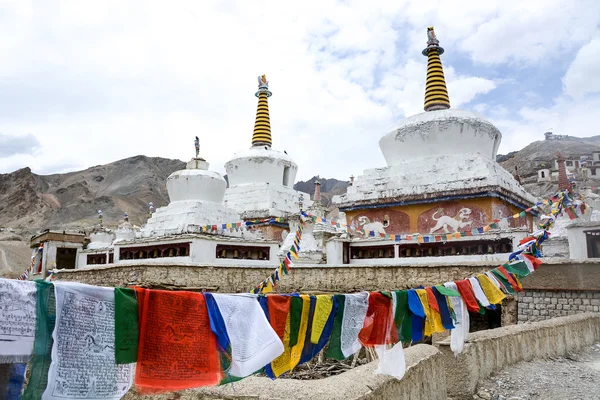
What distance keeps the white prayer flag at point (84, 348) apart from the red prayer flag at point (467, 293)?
12.4ft

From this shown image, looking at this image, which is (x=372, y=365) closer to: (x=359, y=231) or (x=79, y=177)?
(x=359, y=231)

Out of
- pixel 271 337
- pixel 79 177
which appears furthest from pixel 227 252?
pixel 79 177

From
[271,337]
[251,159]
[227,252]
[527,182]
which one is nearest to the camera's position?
[271,337]

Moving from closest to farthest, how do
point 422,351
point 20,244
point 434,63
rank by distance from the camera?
point 422,351 < point 434,63 < point 20,244

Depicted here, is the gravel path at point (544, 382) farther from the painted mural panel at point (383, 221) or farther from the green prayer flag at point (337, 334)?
the painted mural panel at point (383, 221)

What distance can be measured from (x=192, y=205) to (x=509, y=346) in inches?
447

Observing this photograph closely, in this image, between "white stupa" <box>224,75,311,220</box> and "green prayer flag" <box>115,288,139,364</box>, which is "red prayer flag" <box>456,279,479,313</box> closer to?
"green prayer flag" <box>115,288,139,364</box>

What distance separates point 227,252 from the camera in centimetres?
1424

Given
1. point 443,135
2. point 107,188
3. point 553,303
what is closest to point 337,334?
point 553,303

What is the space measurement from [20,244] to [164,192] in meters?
23.0

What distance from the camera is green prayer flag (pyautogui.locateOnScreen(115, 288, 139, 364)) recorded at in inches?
110

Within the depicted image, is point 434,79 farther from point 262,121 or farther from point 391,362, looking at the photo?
point 391,362

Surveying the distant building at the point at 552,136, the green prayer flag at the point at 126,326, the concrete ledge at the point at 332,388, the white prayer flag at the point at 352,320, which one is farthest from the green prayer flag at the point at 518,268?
the distant building at the point at 552,136

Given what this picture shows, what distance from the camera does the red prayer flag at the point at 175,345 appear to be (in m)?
2.91
